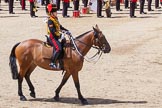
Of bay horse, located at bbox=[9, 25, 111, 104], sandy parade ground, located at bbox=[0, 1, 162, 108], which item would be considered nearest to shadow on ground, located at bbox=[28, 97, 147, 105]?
sandy parade ground, located at bbox=[0, 1, 162, 108]

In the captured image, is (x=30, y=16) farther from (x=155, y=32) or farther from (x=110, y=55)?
(x=110, y=55)

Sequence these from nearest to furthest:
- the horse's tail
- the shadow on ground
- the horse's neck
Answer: the horse's neck, the shadow on ground, the horse's tail

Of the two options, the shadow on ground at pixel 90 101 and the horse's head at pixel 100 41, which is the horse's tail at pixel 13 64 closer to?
the shadow on ground at pixel 90 101

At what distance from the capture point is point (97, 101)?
10438 millimetres

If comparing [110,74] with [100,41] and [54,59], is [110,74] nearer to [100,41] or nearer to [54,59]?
[100,41]

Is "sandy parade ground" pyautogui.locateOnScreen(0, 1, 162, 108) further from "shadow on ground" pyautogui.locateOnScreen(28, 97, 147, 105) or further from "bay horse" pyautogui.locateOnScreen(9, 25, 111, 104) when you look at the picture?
"bay horse" pyautogui.locateOnScreen(9, 25, 111, 104)

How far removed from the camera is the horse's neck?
1020cm

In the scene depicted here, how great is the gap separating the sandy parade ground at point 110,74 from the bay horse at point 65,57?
17.3 inches

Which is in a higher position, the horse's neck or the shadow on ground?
the horse's neck

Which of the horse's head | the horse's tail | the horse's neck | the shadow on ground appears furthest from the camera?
the horse's tail

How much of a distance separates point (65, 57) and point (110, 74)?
3279mm

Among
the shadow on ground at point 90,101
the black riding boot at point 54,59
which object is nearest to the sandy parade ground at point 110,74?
the shadow on ground at point 90,101

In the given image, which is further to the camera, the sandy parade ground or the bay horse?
the sandy parade ground

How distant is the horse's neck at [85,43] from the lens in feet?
33.5
